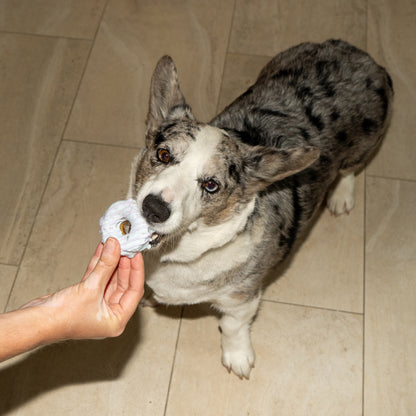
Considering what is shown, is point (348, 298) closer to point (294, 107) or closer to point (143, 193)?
point (294, 107)

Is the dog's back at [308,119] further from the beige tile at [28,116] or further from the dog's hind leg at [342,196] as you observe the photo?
the beige tile at [28,116]

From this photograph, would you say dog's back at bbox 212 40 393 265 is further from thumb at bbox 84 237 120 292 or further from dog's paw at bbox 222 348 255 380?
thumb at bbox 84 237 120 292

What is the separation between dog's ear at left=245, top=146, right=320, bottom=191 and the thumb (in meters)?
0.77

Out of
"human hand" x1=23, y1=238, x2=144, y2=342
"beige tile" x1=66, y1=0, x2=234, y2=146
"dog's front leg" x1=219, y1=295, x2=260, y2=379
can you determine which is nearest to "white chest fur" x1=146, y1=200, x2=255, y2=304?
"dog's front leg" x1=219, y1=295, x2=260, y2=379

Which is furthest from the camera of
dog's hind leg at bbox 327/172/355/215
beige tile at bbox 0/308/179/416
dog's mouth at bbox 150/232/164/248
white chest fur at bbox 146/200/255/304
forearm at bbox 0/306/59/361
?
dog's hind leg at bbox 327/172/355/215

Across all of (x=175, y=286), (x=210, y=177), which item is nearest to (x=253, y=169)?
(x=210, y=177)

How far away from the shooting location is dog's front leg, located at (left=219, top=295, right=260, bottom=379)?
2861 millimetres

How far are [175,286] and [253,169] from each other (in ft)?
2.54

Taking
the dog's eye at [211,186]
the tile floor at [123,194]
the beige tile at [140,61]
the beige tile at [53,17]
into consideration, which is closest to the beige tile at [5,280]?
the tile floor at [123,194]

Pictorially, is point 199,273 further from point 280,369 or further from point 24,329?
point 280,369

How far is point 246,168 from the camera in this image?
92.5 inches

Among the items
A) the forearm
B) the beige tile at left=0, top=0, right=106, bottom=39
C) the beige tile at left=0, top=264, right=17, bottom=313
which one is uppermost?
the forearm

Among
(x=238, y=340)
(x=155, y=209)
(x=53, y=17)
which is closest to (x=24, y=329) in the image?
(x=155, y=209)

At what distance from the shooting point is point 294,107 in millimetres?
2752
